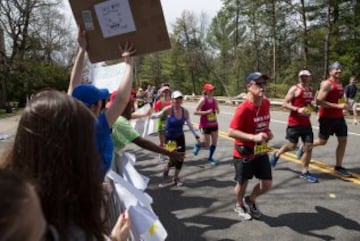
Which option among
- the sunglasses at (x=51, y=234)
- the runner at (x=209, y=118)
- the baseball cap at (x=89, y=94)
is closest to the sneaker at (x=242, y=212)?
the baseball cap at (x=89, y=94)

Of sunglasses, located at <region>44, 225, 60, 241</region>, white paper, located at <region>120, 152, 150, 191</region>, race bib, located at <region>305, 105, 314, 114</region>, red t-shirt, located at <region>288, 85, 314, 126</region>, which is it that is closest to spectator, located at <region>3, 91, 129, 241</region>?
sunglasses, located at <region>44, 225, 60, 241</region>

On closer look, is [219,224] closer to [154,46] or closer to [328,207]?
[328,207]

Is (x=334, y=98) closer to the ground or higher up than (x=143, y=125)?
→ higher up

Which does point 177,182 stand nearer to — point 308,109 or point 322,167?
point 308,109

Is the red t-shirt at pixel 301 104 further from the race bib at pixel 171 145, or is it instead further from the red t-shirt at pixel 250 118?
the red t-shirt at pixel 250 118

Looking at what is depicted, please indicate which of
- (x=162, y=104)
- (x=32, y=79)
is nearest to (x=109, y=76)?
(x=162, y=104)

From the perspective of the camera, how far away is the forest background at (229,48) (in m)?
33.4

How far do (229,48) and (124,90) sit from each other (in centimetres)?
5765

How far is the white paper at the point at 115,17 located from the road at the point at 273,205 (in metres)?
3.14

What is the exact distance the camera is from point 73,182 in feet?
5.74

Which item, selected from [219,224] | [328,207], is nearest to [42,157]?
[219,224]

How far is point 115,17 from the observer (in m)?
2.55

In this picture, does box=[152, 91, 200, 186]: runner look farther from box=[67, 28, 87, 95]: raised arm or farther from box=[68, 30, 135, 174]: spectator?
box=[68, 30, 135, 174]: spectator

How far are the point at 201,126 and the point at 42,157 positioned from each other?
26.6 ft
